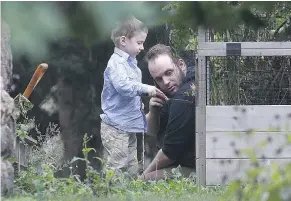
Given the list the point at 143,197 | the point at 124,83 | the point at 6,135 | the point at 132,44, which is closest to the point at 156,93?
the point at 124,83

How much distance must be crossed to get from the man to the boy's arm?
342mm

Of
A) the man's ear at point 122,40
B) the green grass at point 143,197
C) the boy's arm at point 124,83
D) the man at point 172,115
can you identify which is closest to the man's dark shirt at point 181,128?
the man at point 172,115

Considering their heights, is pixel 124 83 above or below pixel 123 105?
above

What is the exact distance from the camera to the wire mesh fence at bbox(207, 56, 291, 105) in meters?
6.38

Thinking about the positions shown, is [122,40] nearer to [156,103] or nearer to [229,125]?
[156,103]

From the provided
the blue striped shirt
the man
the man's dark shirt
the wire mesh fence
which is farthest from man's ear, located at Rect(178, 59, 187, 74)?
the wire mesh fence

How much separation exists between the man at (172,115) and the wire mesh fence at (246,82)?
0.46 meters

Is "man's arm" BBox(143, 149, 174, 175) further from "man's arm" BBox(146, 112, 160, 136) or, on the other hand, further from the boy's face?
the boy's face

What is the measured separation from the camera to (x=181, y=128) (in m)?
6.98

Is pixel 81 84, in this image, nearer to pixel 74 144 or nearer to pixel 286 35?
pixel 74 144

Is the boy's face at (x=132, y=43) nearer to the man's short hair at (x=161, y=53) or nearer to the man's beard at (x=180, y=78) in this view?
the man's short hair at (x=161, y=53)

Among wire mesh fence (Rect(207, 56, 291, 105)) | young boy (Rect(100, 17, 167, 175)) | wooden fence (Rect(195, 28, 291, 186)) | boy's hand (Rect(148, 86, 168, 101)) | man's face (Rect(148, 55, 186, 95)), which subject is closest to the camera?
wooden fence (Rect(195, 28, 291, 186))

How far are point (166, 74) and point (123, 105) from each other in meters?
0.55

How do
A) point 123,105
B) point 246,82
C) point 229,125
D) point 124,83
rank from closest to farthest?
1. point 229,125
2. point 246,82
3. point 124,83
4. point 123,105
